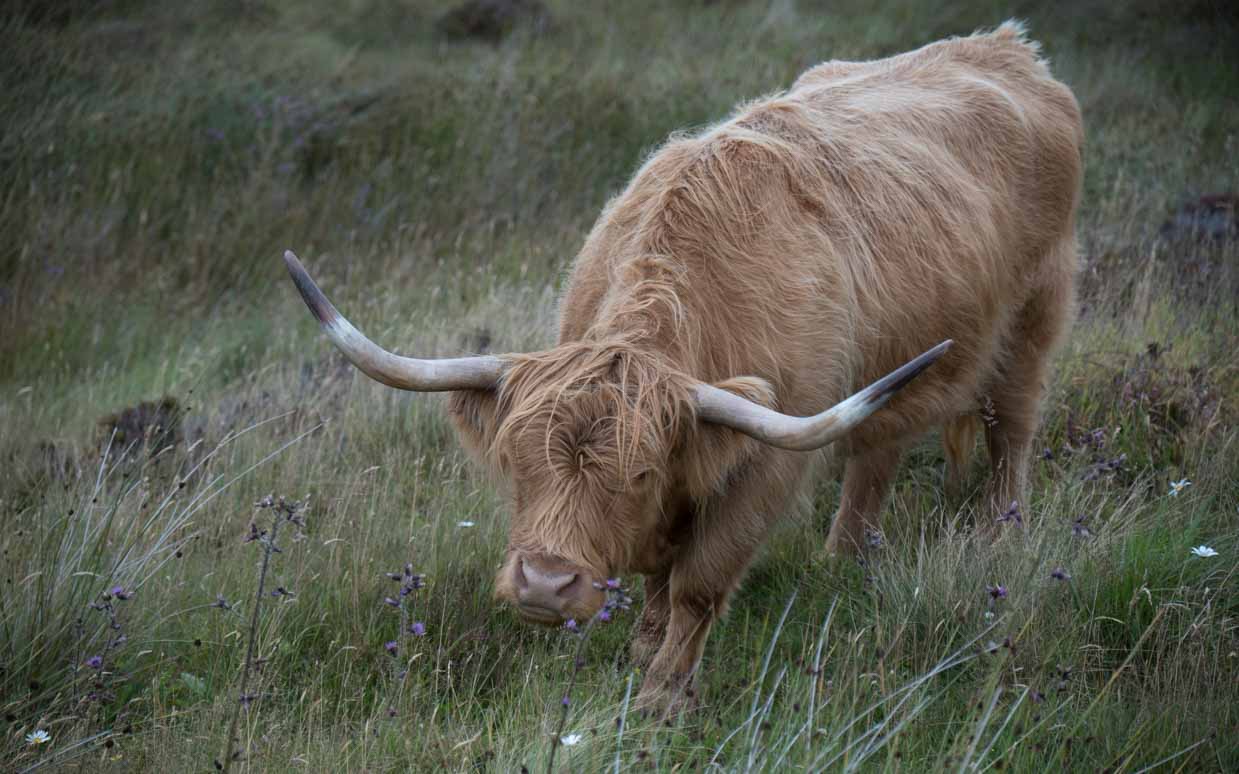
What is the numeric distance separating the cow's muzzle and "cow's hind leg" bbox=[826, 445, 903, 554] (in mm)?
2084

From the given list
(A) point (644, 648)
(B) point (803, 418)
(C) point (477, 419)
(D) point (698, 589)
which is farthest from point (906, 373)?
(A) point (644, 648)

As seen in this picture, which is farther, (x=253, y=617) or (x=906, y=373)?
(x=253, y=617)

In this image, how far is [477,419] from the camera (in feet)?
11.0

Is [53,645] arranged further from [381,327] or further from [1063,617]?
[381,327]

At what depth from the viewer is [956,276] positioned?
13.5 feet

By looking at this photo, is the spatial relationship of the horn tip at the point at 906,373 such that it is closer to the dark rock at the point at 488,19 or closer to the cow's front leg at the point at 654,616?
the cow's front leg at the point at 654,616

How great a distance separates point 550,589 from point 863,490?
234 cm

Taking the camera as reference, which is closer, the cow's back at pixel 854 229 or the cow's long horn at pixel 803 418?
the cow's long horn at pixel 803 418

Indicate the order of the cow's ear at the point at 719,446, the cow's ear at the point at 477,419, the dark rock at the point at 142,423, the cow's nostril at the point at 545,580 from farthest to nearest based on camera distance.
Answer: the dark rock at the point at 142,423 < the cow's ear at the point at 477,419 < the cow's ear at the point at 719,446 < the cow's nostril at the point at 545,580

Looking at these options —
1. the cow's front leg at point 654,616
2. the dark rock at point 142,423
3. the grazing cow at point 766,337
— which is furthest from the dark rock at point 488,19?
the cow's front leg at point 654,616

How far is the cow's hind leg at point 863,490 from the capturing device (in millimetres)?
4762

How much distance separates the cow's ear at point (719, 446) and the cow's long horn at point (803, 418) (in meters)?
0.06

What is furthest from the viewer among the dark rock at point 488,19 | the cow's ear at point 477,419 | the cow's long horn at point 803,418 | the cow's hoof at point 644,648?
the dark rock at point 488,19

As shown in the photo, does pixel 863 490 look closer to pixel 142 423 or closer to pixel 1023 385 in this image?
pixel 1023 385
